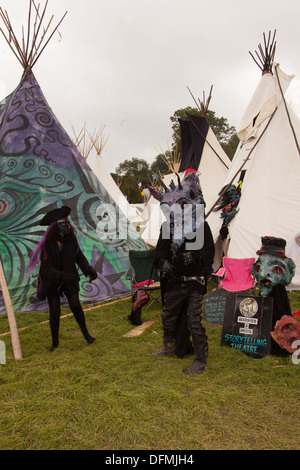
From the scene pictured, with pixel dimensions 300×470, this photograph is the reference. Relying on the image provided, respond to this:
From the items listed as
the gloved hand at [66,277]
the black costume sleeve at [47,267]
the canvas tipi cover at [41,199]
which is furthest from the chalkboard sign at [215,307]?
the black costume sleeve at [47,267]

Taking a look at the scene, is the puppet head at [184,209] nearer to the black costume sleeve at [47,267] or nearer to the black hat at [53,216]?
the black hat at [53,216]

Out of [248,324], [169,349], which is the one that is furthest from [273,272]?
[169,349]

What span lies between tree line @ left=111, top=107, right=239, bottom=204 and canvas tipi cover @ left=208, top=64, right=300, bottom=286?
15157mm

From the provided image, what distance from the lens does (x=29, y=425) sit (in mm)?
2205

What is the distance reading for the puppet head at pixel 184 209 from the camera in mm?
3230

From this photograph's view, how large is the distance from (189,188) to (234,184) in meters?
4.52

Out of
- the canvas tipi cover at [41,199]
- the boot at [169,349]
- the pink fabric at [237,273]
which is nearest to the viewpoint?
the boot at [169,349]

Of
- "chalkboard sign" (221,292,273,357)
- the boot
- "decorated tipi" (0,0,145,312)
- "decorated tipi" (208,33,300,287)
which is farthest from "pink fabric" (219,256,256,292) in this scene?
the boot

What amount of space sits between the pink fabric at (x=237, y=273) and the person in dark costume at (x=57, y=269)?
2.76m

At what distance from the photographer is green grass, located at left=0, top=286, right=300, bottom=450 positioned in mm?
2045

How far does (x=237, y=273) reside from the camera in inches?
229

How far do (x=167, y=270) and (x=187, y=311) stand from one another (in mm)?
400

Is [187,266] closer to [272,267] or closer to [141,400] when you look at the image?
[272,267]
